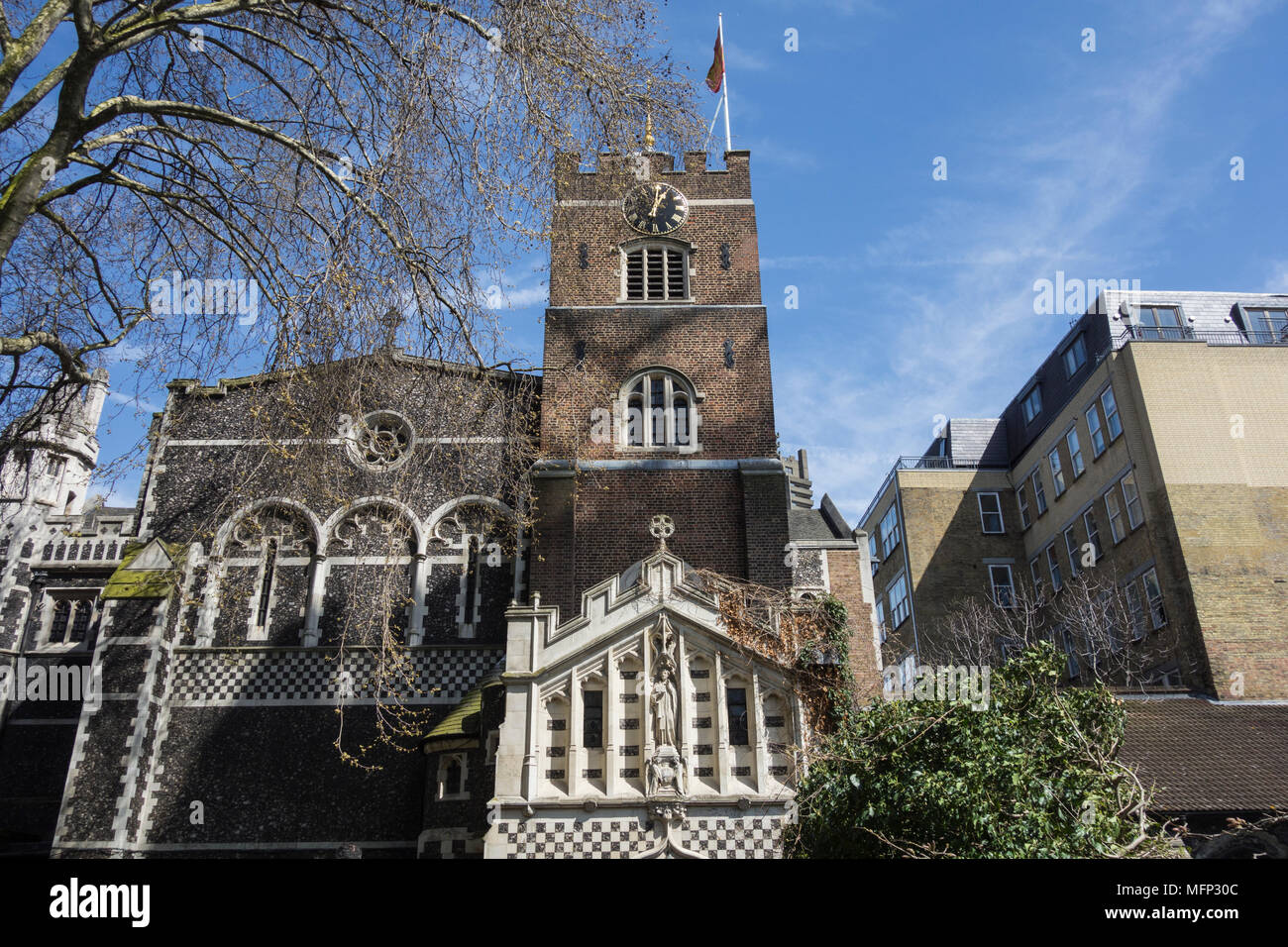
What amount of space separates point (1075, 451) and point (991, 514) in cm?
666

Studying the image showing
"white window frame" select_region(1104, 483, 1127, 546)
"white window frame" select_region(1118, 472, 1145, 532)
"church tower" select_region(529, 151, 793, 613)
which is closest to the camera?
"church tower" select_region(529, 151, 793, 613)

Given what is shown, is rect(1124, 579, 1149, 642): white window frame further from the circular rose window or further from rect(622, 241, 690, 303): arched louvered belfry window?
the circular rose window

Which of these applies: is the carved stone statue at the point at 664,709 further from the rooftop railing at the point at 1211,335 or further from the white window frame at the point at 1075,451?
the rooftop railing at the point at 1211,335

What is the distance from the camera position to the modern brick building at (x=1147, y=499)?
3080 centimetres

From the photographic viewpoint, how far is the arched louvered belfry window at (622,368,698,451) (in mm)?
24062

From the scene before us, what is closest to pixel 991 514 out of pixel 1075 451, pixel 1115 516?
pixel 1075 451

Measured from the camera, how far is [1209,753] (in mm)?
22453

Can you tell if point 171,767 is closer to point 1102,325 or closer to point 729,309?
point 729,309

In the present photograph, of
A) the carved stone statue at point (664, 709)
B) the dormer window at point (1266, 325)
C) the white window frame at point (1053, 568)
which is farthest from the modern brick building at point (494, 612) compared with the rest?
the dormer window at point (1266, 325)

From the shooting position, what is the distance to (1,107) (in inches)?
352

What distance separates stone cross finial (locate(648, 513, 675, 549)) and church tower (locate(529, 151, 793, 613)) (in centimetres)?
15

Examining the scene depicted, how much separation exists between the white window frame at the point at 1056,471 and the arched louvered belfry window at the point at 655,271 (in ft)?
71.5

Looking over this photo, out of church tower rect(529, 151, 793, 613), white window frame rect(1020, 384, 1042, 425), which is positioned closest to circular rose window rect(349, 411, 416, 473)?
church tower rect(529, 151, 793, 613)
